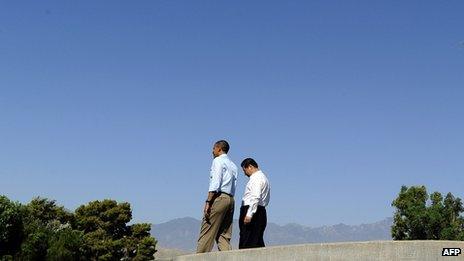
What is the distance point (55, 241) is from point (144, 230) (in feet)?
68.9

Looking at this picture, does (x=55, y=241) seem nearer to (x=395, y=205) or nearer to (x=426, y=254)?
(x=395, y=205)

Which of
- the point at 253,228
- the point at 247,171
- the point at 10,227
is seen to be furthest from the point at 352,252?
the point at 10,227

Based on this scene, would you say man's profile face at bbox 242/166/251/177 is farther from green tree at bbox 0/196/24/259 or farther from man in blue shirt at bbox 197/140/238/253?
green tree at bbox 0/196/24/259

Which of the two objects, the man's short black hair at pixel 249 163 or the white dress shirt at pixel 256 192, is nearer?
the white dress shirt at pixel 256 192

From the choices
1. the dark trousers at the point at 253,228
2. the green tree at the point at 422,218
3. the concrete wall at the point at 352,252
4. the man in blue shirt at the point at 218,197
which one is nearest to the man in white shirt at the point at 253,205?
the dark trousers at the point at 253,228

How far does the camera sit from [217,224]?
12.4 m

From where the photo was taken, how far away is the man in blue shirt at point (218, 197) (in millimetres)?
12281

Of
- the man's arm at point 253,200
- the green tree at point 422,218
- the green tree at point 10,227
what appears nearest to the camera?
the man's arm at point 253,200

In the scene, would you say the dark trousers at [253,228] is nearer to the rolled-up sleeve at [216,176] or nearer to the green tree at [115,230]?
the rolled-up sleeve at [216,176]

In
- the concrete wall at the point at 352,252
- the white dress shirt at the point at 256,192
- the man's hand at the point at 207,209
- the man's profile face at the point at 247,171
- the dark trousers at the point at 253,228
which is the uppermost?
the man's profile face at the point at 247,171

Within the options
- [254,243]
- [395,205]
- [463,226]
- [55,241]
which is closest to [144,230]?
[55,241]

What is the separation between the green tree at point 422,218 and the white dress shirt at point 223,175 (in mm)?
63343

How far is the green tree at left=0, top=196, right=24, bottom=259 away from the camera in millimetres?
55250

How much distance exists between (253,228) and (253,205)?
1.40 feet
